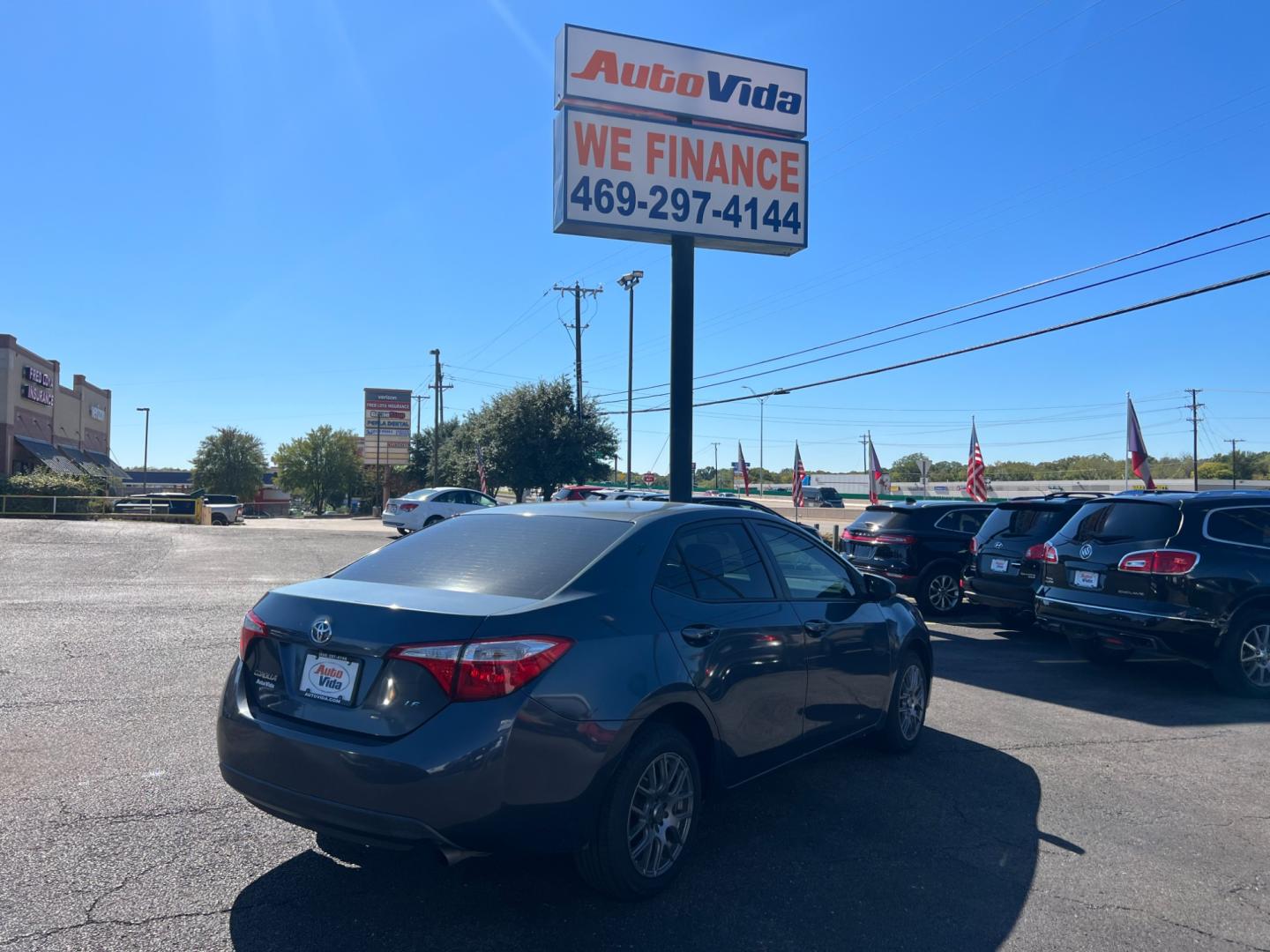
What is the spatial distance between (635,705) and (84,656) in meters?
6.70

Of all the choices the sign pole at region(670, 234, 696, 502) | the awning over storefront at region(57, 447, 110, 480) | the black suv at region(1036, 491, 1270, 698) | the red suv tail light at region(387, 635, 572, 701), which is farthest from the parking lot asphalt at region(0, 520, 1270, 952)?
the awning over storefront at region(57, 447, 110, 480)

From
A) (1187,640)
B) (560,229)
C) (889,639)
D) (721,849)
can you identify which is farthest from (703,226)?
(721,849)

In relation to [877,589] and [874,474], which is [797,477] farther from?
[877,589]

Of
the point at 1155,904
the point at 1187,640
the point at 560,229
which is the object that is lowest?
the point at 1155,904

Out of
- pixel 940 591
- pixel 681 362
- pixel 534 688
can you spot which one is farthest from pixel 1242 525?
pixel 681 362

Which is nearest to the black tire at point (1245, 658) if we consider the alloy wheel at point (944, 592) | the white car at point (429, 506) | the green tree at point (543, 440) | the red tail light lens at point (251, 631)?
the alloy wheel at point (944, 592)

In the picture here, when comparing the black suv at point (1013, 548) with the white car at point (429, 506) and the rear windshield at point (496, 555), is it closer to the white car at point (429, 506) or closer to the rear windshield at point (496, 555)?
the rear windshield at point (496, 555)

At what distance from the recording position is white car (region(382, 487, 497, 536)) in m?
28.2

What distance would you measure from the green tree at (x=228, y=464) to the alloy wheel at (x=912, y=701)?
2867 inches

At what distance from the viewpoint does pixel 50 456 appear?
47.3 metres

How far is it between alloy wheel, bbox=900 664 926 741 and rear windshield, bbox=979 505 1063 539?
5.46 m

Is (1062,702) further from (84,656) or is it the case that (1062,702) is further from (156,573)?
(156,573)

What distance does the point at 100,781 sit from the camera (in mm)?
4902

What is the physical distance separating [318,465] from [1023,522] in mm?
76793
